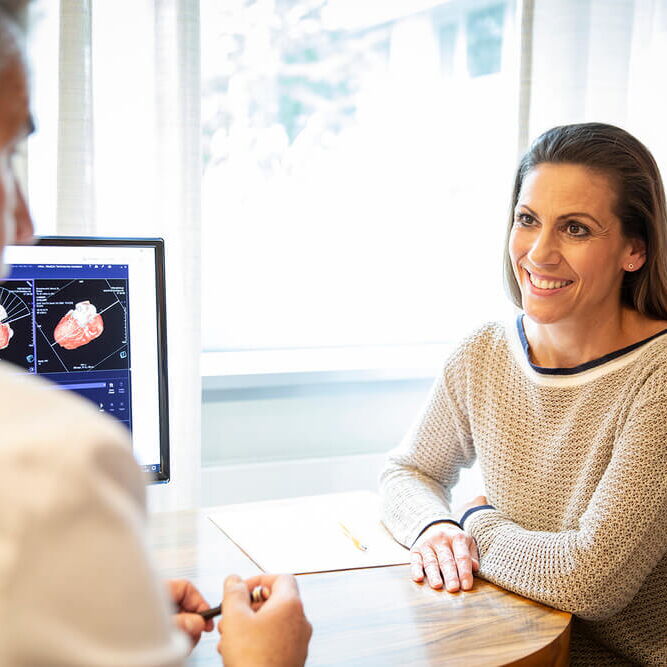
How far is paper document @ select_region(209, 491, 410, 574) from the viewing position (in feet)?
4.14

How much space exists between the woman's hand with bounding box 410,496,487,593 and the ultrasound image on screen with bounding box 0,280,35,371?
621 millimetres

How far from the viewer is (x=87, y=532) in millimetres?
431

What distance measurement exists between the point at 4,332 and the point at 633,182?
998 mm

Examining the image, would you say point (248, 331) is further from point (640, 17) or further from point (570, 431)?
point (640, 17)

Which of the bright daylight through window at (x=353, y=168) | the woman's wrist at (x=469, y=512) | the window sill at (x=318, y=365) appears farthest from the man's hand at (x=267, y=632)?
the bright daylight through window at (x=353, y=168)

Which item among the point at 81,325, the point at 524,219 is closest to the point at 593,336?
the point at 524,219

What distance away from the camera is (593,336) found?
57.6 inches

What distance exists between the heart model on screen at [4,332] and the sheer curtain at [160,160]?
65 cm

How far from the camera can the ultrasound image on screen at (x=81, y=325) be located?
1.23 m

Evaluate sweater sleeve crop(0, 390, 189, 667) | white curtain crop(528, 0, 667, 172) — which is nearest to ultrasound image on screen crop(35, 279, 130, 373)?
sweater sleeve crop(0, 390, 189, 667)

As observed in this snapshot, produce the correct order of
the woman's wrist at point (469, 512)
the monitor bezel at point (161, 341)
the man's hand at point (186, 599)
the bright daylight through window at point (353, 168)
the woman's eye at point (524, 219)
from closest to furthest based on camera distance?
the man's hand at point (186, 599) → the monitor bezel at point (161, 341) → the woman's wrist at point (469, 512) → the woman's eye at point (524, 219) → the bright daylight through window at point (353, 168)

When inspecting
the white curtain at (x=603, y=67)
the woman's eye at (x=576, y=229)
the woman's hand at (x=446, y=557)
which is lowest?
the woman's hand at (x=446, y=557)

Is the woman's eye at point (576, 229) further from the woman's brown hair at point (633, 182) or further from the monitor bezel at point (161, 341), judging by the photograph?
the monitor bezel at point (161, 341)

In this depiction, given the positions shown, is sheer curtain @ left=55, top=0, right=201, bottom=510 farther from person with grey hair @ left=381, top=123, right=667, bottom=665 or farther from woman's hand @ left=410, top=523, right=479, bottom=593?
woman's hand @ left=410, top=523, right=479, bottom=593
